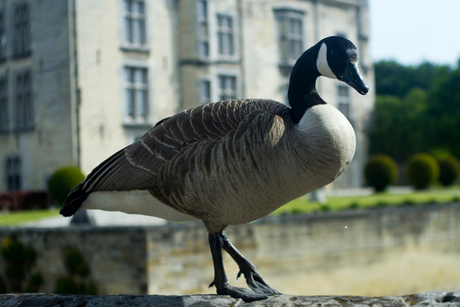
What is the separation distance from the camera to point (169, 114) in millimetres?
26766

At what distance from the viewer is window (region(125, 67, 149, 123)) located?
24.8 meters

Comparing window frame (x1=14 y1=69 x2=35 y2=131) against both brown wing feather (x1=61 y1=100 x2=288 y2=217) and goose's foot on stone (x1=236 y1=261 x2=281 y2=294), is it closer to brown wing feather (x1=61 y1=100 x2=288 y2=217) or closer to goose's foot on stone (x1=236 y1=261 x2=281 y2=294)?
brown wing feather (x1=61 y1=100 x2=288 y2=217)

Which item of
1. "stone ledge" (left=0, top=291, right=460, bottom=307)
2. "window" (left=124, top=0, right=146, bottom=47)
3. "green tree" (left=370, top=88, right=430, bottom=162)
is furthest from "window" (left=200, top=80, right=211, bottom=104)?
"stone ledge" (left=0, top=291, right=460, bottom=307)

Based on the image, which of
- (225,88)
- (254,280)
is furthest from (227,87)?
(254,280)

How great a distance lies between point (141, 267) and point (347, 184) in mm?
22654

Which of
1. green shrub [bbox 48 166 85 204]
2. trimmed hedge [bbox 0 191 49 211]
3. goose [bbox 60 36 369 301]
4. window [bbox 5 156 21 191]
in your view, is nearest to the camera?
goose [bbox 60 36 369 301]

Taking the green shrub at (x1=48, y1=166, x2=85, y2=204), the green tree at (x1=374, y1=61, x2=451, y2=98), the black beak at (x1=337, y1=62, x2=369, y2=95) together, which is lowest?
the green shrub at (x1=48, y1=166, x2=85, y2=204)

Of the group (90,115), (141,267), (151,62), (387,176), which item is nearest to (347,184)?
(387,176)

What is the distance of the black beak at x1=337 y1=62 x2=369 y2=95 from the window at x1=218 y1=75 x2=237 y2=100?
25.0m

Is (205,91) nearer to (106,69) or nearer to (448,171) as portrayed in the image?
(106,69)

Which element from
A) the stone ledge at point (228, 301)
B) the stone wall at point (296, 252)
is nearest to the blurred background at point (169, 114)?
the stone wall at point (296, 252)

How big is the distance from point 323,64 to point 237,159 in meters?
0.78

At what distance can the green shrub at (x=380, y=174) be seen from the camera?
1179 inches

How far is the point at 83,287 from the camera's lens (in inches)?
520
